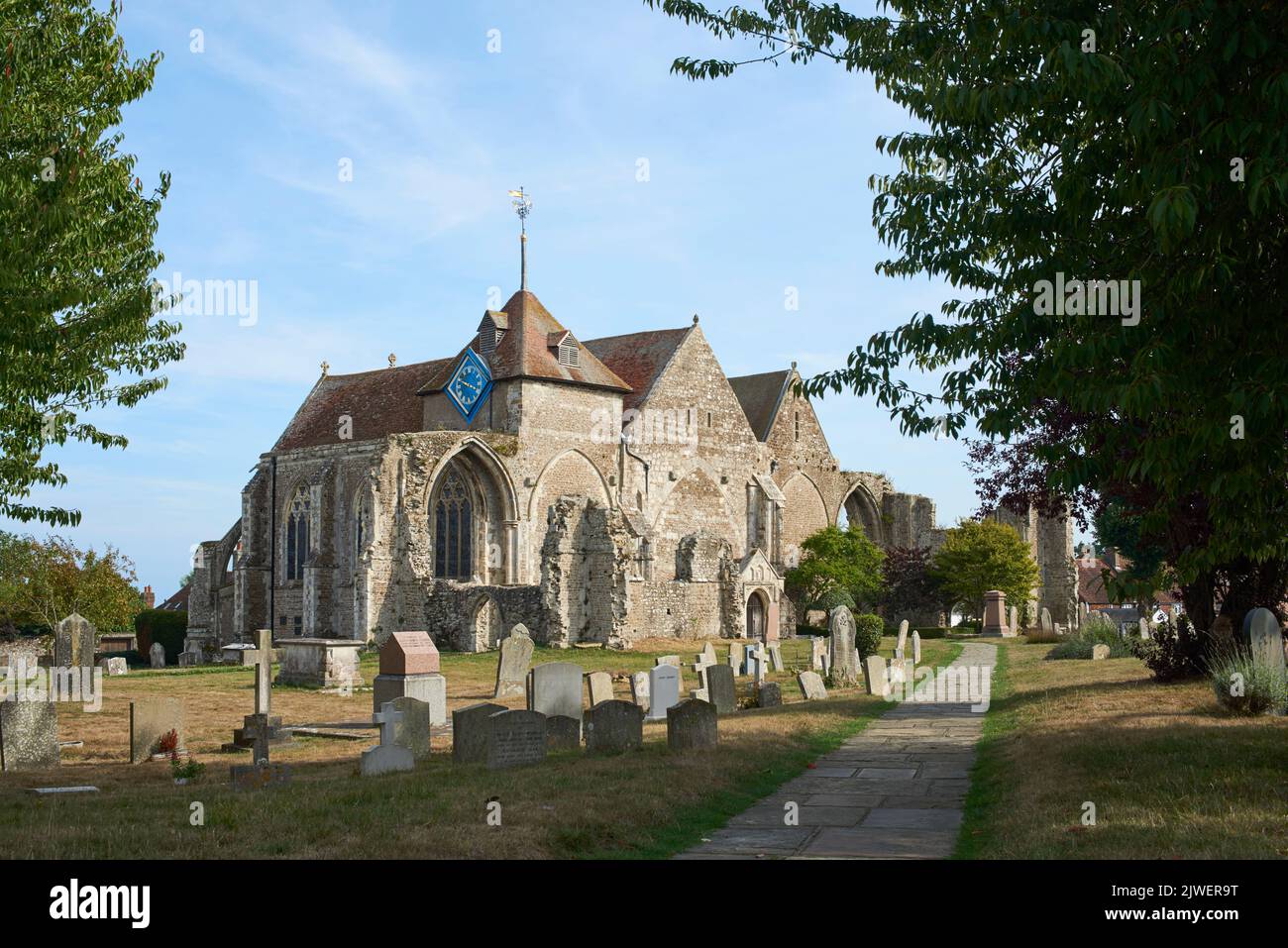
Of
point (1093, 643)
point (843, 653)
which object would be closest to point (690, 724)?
point (843, 653)

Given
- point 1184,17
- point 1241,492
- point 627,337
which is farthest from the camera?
point 627,337

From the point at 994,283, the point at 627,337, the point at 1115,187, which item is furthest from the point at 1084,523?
the point at 627,337

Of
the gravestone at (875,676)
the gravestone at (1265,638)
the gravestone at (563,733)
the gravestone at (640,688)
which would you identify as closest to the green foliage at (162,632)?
the gravestone at (640,688)

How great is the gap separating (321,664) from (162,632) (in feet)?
87.2

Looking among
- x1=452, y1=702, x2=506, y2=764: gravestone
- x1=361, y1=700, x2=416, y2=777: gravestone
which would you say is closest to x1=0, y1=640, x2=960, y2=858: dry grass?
x1=361, y1=700, x2=416, y2=777: gravestone

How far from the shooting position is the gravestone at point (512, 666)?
23.4 m

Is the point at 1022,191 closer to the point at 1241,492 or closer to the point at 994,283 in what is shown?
the point at 994,283

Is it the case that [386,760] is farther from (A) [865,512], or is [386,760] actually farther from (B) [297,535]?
(A) [865,512]

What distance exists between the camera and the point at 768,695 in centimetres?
1988

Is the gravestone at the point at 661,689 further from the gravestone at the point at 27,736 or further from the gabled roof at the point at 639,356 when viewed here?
the gabled roof at the point at 639,356

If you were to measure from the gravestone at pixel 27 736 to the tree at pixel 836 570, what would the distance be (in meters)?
38.0

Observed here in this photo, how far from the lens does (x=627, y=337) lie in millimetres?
52688
